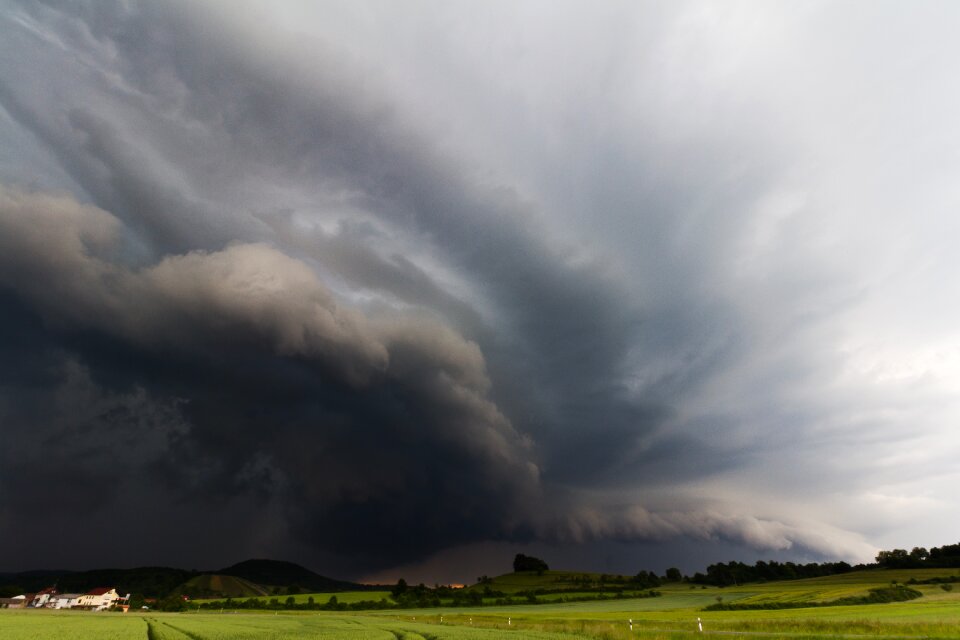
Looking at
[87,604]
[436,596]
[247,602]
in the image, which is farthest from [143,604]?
[436,596]

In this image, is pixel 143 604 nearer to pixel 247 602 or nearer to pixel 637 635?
pixel 247 602

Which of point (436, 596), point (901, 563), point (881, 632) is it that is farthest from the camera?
point (901, 563)

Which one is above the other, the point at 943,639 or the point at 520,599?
the point at 943,639

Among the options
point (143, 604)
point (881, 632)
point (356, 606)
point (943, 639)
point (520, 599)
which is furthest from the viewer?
point (143, 604)

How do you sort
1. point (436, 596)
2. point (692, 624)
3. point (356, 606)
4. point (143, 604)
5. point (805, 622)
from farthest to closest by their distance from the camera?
point (143, 604) < point (436, 596) < point (356, 606) < point (692, 624) < point (805, 622)

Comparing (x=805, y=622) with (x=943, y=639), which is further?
(x=805, y=622)

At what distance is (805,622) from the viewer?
46.6 metres

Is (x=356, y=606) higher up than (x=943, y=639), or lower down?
lower down

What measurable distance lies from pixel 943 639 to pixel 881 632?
725cm

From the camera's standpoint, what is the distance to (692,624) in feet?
170

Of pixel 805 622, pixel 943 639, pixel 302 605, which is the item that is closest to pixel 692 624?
pixel 805 622

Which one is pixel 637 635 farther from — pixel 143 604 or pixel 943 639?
pixel 143 604

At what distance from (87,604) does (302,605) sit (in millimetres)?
100981

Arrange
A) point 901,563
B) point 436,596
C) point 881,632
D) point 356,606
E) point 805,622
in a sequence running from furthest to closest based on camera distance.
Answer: point 901,563 < point 436,596 < point 356,606 < point 805,622 < point 881,632
